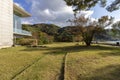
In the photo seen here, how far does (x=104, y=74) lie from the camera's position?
29.5ft

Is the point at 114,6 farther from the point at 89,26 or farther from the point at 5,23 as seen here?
the point at 5,23

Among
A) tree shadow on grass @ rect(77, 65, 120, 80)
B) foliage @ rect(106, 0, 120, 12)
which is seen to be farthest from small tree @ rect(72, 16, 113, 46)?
tree shadow on grass @ rect(77, 65, 120, 80)

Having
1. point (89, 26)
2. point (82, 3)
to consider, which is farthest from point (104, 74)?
point (89, 26)

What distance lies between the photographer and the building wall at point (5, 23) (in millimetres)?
22103

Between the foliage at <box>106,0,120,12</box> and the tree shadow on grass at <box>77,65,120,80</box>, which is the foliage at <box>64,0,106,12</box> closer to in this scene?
the foliage at <box>106,0,120,12</box>

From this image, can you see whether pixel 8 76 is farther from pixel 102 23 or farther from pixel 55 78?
pixel 102 23

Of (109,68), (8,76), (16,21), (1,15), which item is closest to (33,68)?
(8,76)

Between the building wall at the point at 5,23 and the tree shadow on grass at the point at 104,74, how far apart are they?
49.6 ft

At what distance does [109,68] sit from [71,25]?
1985 cm

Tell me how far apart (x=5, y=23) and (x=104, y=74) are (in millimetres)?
17106

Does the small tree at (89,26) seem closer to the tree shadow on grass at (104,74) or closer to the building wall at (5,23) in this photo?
the building wall at (5,23)

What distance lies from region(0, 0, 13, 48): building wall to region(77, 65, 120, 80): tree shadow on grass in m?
15.1

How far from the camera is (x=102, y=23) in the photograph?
28.1 meters

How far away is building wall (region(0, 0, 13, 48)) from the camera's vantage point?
22103 mm
